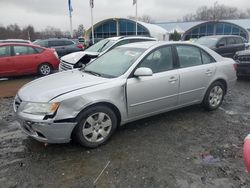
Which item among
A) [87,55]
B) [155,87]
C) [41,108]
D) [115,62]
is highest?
[115,62]

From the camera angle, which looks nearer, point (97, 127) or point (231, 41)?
point (97, 127)

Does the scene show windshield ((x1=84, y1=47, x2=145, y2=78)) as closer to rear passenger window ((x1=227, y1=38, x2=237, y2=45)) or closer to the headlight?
the headlight

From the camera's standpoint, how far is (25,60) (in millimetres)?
9820

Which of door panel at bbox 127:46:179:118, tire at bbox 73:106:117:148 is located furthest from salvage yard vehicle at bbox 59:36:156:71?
tire at bbox 73:106:117:148

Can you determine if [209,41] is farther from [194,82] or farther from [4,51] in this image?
[4,51]

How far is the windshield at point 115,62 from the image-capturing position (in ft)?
14.1

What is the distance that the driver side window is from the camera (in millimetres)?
4465

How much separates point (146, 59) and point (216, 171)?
2116 millimetres

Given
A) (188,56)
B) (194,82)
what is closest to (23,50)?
(188,56)

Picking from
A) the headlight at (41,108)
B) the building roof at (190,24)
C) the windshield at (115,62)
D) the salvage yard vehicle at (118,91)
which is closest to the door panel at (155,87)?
the salvage yard vehicle at (118,91)

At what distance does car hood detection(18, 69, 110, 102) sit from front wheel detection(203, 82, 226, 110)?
2.48m

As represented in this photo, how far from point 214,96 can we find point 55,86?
3.44m

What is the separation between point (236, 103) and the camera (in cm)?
636

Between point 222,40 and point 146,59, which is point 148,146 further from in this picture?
point 222,40
